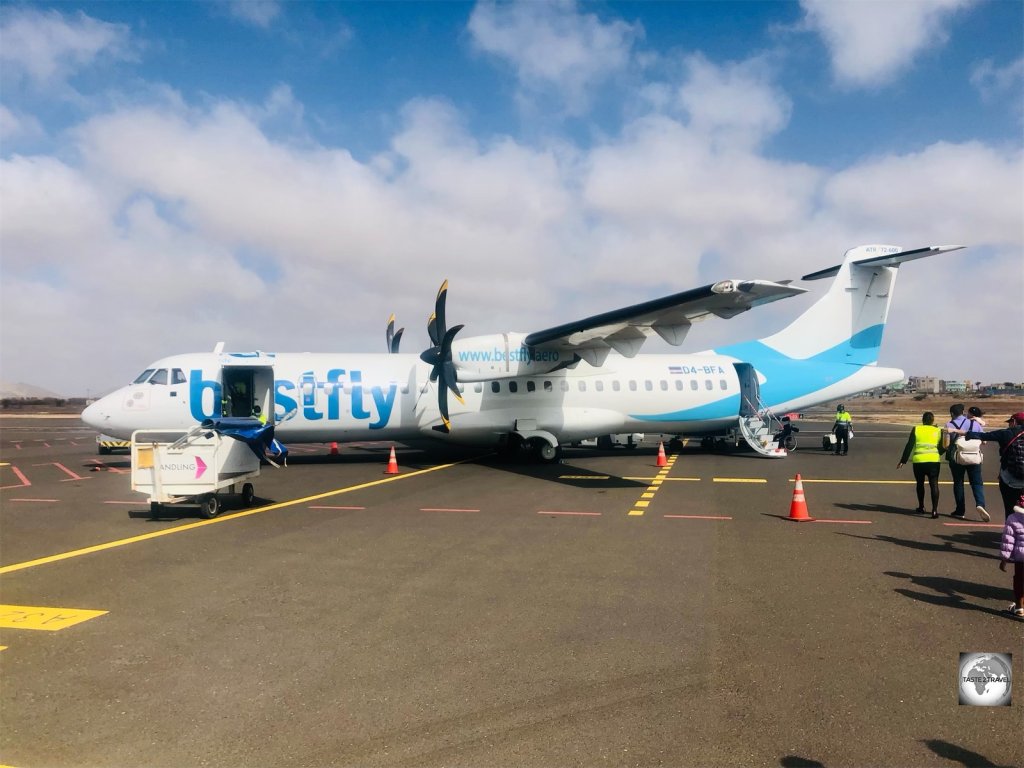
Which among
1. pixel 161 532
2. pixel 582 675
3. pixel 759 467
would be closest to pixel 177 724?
pixel 582 675

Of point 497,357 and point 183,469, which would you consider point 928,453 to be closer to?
point 497,357

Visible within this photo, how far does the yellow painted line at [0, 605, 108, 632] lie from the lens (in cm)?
593

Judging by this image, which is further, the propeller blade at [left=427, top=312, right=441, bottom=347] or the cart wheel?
the propeller blade at [left=427, top=312, right=441, bottom=347]

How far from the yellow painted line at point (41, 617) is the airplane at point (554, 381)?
11.3m

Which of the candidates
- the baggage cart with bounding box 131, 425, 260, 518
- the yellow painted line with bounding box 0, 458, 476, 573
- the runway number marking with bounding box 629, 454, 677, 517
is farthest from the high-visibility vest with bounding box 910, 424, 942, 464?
the baggage cart with bounding box 131, 425, 260, 518

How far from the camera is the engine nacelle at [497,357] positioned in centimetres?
1781

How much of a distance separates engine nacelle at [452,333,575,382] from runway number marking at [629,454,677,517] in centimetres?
460

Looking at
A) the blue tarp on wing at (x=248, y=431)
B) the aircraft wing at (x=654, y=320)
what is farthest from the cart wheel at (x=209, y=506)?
the aircraft wing at (x=654, y=320)

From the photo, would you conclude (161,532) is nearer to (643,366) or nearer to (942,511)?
(942,511)

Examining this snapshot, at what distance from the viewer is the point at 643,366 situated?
21609mm

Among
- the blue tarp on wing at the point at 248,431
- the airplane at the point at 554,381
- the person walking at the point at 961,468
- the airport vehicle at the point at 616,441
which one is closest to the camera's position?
the person walking at the point at 961,468

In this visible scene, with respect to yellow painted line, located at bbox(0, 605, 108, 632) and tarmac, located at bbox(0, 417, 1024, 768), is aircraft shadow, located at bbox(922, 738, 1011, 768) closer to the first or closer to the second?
tarmac, located at bbox(0, 417, 1024, 768)

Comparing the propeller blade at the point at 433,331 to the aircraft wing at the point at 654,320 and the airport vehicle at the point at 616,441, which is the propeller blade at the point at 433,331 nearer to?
the aircraft wing at the point at 654,320

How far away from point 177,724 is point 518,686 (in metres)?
2.27
